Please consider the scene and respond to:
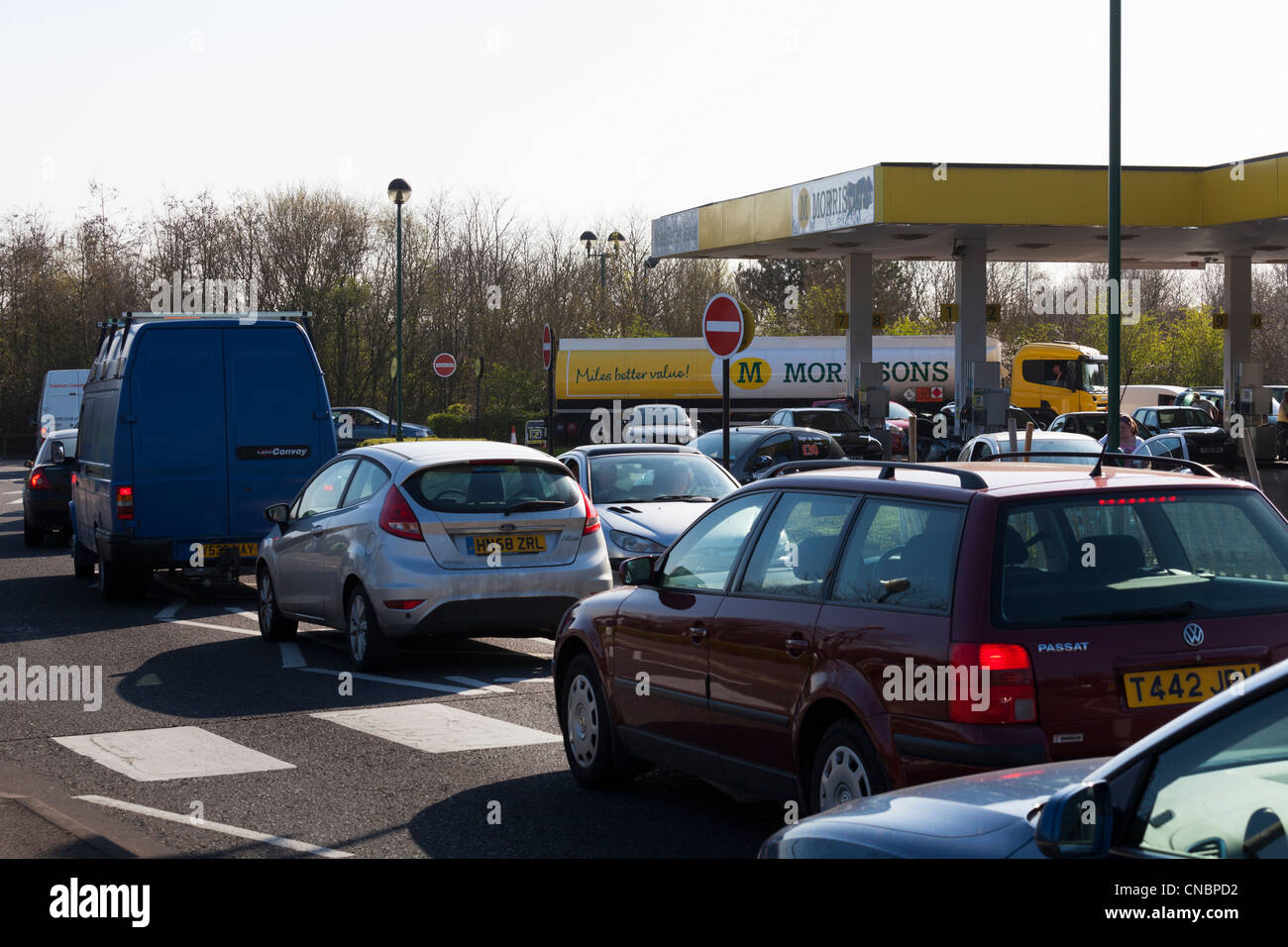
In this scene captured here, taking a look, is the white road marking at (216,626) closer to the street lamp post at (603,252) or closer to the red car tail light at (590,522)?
the red car tail light at (590,522)

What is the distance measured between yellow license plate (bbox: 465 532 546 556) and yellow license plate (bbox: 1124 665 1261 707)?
21.8 ft

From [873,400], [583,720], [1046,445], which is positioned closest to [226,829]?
[583,720]

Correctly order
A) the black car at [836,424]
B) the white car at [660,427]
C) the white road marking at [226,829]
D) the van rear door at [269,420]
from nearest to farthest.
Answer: the white road marking at [226,829] < the van rear door at [269,420] < the black car at [836,424] < the white car at [660,427]

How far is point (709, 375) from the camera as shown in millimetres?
48844

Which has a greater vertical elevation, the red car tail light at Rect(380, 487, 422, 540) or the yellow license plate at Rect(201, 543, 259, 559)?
the red car tail light at Rect(380, 487, 422, 540)

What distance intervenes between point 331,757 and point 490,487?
3607 millimetres

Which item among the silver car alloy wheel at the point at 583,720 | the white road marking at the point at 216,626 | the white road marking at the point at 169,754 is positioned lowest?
the white road marking at the point at 216,626

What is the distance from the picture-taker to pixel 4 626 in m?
14.3

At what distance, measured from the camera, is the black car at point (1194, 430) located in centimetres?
3472

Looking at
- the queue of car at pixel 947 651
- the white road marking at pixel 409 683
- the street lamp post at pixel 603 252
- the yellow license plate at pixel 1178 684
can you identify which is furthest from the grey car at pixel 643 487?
the street lamp post at pixel 603 252

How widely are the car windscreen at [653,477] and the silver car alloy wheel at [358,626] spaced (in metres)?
4.42

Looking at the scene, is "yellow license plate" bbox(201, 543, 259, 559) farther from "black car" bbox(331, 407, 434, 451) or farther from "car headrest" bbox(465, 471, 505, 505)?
"black car" bbox(331, 407, 434, 451)

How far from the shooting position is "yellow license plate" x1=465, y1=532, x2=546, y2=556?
37.4 ft

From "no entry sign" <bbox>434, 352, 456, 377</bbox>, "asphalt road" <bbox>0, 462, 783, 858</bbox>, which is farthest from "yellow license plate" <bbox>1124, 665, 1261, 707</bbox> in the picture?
"no entry sign" <bbox>434, 352, 456, 377</bbox>
